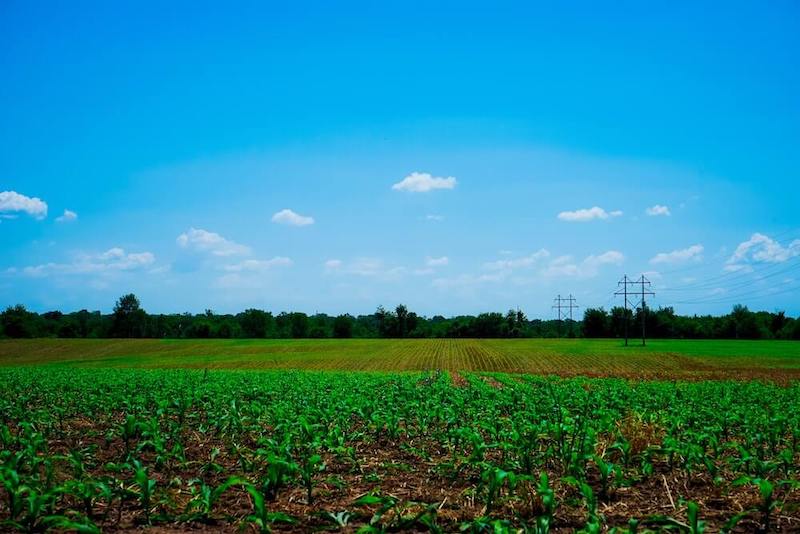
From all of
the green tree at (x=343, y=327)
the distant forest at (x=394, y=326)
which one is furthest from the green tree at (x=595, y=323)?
the green tree at (x=343, y=327)

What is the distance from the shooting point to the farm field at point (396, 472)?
5.50 meters

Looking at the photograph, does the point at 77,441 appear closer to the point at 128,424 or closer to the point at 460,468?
the point at 128,424

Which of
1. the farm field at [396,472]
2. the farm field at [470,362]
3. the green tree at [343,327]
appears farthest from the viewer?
the green tree at [343,327]

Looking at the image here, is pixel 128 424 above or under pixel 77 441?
above

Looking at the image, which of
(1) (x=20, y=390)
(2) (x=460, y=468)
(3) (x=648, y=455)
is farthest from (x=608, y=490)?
(1) (x=20, y=390)

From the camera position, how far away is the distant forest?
13600cm


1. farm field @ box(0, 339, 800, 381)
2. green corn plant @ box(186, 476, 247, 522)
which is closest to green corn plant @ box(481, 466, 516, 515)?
green corn plant @ box(186, 476, 247, 522)

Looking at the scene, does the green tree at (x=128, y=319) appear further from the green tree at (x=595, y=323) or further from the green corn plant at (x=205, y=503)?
the green corn plant at (x=205, y=503)

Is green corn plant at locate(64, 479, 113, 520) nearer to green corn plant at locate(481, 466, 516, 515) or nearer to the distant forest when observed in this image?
green corn plant at locate(481, 466, 516, 515)

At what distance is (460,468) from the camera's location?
7773 millimetres

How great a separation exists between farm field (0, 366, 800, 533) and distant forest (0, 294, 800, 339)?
132m

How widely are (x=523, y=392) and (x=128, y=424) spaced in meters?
11.2

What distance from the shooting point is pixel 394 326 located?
→ 15825cm

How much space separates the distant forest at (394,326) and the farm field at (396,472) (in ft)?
433
